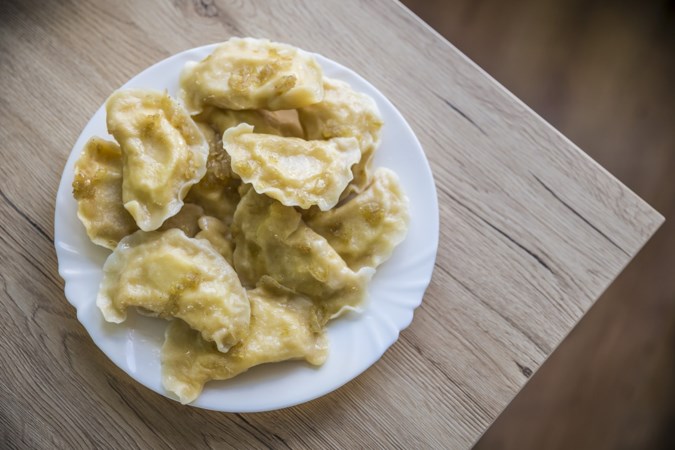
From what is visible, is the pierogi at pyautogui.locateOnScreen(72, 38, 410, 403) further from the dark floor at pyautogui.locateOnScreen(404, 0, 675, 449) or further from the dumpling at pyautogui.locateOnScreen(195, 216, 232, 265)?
the dark floor at pyautogui.locateOnScreen(404, 0, 675, 449)

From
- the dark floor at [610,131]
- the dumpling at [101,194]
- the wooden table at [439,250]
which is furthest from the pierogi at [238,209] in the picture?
the dark floor at [610,131]

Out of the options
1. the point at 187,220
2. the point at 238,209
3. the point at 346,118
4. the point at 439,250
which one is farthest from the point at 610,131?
the point at 187,220

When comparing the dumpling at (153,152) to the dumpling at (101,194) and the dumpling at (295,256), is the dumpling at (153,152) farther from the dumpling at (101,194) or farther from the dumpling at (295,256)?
the dumpling at (295,256)

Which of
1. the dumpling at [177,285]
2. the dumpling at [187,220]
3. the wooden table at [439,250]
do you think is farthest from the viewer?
the wooden table at [439,250]

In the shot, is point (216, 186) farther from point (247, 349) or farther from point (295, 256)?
point (247, 349)

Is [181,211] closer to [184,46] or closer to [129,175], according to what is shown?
[129,175]

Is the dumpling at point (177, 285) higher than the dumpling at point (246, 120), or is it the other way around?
the dumpling at point (246, 120)

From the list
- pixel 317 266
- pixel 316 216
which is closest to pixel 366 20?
pixel 316 216
